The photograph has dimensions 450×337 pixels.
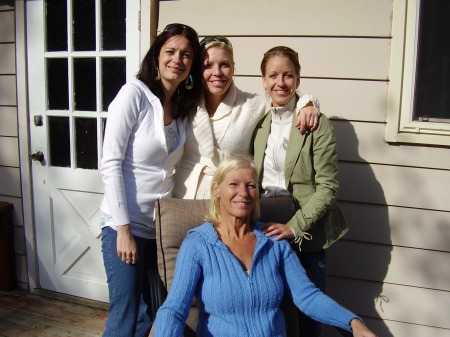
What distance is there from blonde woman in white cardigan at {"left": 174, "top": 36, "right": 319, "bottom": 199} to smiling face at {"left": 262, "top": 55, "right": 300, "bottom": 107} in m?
0.07

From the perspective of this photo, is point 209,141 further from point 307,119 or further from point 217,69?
point 307,119

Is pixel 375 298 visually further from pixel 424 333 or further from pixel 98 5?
pixel 98 5

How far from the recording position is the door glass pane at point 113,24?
258 centimetres

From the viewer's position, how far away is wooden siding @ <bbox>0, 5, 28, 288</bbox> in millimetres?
2865

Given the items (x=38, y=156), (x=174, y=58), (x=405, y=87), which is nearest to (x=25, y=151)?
(x=38, y=156)

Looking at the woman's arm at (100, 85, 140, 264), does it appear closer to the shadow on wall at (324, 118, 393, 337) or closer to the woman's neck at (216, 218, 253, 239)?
the woman's neck at (216, 218, 253, 239)

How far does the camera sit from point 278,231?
172 centimetres

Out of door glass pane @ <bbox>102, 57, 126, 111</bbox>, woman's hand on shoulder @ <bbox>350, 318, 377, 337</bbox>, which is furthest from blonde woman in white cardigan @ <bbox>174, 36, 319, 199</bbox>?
door glass pane @ <bbox>102, 57, 126, 111</bbox>

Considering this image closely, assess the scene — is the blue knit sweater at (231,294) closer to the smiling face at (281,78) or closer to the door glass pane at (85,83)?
the smiling face at (281,78)

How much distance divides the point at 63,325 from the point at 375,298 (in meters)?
1.85

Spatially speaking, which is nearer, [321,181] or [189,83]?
[321,181]

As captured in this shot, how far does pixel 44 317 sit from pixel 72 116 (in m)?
1.28

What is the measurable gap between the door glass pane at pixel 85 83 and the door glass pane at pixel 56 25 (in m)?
0.16

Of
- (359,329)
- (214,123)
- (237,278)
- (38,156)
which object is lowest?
(359,329)
